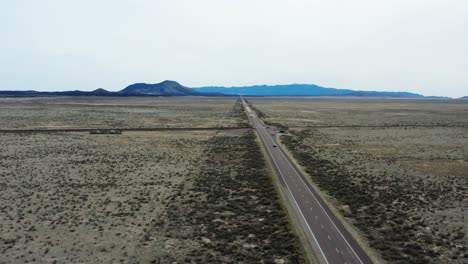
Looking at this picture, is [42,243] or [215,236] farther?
[215,236]

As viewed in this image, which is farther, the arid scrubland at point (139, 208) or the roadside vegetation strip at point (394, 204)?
the roadside vegetation strip at point (394, 204)

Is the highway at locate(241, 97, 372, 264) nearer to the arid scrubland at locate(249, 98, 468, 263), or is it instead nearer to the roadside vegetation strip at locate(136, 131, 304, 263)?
the roadside vegetation strip at locate(136, 131, 304, 263)

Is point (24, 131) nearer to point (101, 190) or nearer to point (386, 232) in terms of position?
point (101, 190)

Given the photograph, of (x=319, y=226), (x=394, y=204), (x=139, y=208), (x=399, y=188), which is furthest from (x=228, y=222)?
(x=399, y=188)

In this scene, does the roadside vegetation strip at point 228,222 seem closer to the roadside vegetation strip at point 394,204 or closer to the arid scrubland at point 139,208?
the arid scrubland at point 139,208

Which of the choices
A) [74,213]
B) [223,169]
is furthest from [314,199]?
[74,213]

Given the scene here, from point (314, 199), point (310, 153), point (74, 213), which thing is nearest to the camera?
point (74, 213)

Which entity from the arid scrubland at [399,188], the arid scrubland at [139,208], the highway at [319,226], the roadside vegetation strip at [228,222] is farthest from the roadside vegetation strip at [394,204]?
the arid scrubland at [139,208]
